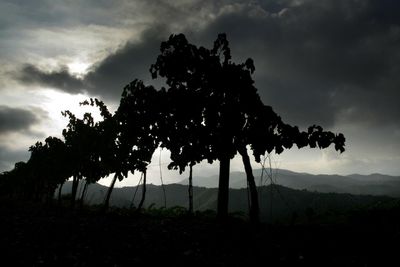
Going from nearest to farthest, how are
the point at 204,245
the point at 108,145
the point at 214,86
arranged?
the point at 204,245, the point at 214,86, the point at 108,145

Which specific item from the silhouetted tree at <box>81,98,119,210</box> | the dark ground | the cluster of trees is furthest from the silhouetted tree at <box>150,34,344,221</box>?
the silhouetted tree at <box>81,98,119,210</box>

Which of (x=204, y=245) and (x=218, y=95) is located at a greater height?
(x=218, y=95)

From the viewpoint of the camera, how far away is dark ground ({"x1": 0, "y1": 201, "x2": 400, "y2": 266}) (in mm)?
9219

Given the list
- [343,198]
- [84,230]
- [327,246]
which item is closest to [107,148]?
[84,230]

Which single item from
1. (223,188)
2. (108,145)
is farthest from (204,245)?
(108,145)

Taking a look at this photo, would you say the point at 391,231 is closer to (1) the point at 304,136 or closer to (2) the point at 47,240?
(1) the point at 304,136

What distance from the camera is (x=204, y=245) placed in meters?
11.1

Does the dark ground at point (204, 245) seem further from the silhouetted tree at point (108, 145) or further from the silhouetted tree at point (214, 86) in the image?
the silhouetted tree at point (108, 145)

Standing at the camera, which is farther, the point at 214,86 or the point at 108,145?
the point at 108,145

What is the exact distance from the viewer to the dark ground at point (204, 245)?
363 inches

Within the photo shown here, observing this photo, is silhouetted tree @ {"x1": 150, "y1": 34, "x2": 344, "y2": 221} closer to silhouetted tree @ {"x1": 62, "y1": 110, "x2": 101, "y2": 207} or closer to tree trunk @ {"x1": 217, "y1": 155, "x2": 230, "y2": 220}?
tree trunk @ {"x1": 217, "y1": 155, "x2": 230, "y2": 220}

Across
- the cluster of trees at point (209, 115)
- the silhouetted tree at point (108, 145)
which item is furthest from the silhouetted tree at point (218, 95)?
the silhouetted tree at point (108, 145)

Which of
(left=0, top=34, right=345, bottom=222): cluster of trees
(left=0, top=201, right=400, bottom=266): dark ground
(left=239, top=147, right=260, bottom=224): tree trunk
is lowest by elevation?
(left=0, top=201, right=400, bottom=266): dark ground

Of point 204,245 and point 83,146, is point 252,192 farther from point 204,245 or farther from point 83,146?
point 83,146
